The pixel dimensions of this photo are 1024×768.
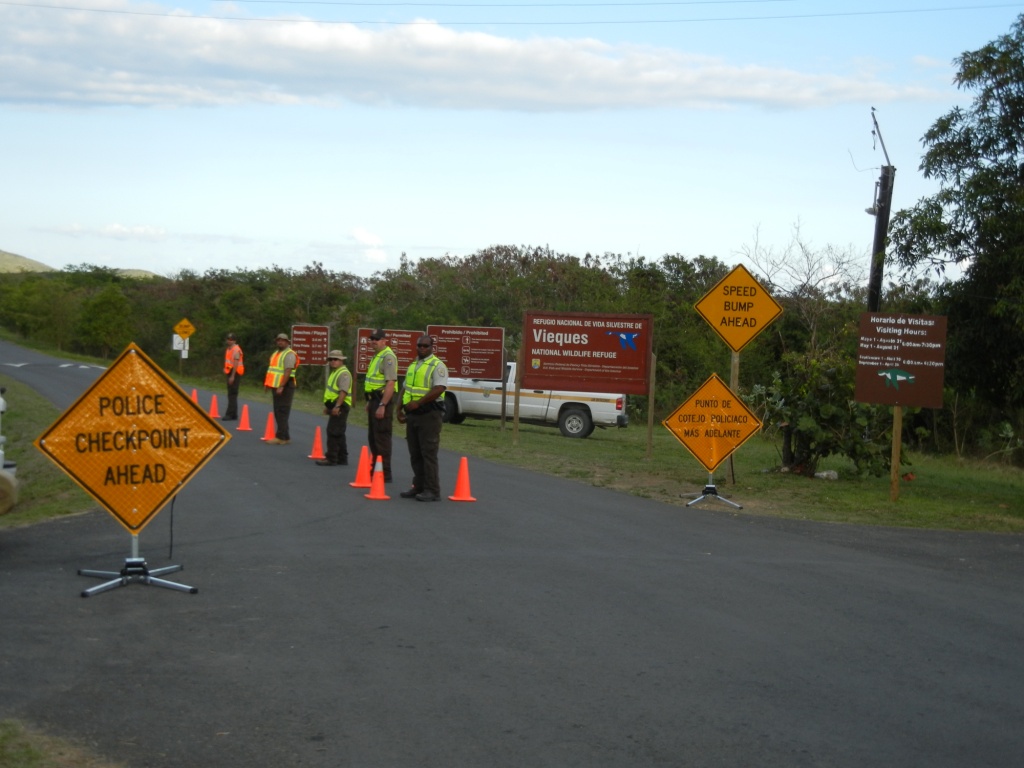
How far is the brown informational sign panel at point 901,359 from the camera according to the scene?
1511 cm

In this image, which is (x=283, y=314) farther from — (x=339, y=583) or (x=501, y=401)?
(x=339, y=583)

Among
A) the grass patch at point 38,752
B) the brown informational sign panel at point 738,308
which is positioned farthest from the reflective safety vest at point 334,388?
the grass patch at point 38,752

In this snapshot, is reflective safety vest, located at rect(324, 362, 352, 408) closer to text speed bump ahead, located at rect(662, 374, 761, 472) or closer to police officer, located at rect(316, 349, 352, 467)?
police officer, located at rect(316, 349, 352, 467)

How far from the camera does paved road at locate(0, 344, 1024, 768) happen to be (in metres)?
5.54

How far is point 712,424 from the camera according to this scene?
49.0 feet

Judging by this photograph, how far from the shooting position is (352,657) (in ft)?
22.2

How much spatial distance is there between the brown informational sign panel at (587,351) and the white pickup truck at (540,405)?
377 centimetres

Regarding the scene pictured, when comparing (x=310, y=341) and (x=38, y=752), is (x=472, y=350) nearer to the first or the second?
(x=310, y=341)

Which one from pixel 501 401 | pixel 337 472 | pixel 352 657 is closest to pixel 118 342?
pixel 501 401

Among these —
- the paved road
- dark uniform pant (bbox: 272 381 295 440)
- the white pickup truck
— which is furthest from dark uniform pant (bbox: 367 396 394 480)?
the white pickup truck

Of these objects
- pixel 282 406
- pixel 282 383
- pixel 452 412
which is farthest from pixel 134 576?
pixel 452 412

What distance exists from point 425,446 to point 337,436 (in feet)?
→ 12.1

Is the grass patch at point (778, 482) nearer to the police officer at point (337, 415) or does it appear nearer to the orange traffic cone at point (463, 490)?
the orange traffic cone at point (463, 490)

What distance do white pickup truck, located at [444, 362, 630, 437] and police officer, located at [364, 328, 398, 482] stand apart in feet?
43.6
